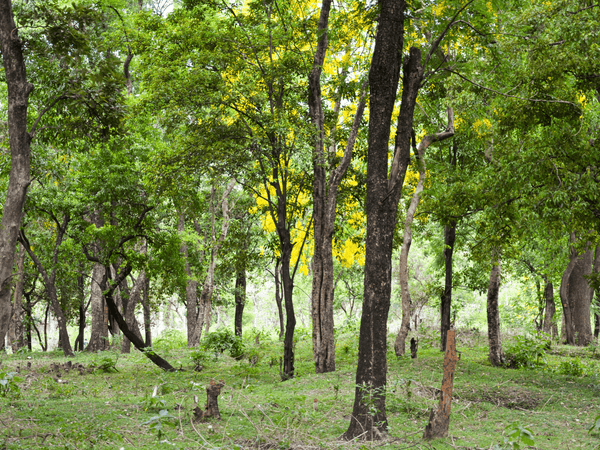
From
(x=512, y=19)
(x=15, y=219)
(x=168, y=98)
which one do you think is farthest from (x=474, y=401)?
(x=168, y=98)

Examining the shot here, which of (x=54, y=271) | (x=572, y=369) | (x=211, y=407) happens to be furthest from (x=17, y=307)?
(x=572, y=369)

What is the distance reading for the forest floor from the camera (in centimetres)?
557

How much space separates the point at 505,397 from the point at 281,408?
4408mm

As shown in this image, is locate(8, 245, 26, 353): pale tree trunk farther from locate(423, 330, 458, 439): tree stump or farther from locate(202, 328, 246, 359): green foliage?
locate(423, 330, 458, 439): tree stump

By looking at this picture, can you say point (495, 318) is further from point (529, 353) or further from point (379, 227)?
point (379, 227)

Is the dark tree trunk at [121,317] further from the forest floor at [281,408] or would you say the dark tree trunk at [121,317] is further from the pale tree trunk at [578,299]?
the pale tree trunk at [578,299]

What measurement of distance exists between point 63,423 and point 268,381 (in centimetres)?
584

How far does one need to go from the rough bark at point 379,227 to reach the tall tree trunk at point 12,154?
16.0 feet

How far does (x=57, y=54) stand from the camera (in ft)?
25.3

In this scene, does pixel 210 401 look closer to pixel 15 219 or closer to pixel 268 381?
pixel 15 219

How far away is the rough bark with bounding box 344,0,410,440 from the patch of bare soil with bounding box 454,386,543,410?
3.08m

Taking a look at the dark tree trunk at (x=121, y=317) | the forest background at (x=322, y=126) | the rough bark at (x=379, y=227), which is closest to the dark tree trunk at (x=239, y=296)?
the forest background at (x=322, y=126)

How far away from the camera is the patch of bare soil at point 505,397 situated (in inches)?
333

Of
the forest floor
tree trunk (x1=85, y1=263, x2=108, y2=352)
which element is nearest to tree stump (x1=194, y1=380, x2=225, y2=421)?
the forest floor
